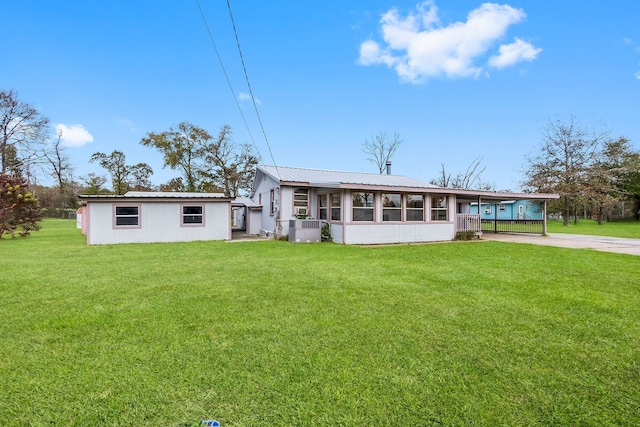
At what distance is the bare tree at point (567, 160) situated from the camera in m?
27.1

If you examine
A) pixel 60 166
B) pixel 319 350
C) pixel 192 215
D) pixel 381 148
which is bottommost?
pixel 319 350

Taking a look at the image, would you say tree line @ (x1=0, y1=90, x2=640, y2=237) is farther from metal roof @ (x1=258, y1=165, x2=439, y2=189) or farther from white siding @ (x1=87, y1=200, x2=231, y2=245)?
white siding @ (x1=87, y1=200, x2=231, y2=245)

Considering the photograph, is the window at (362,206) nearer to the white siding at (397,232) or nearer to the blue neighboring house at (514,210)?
the white siding at (397,232)

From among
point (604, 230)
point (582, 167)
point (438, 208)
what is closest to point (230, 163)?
point (438, 208)

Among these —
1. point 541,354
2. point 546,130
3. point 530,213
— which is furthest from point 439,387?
point 530,213

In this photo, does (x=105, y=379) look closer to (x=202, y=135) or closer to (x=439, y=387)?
(x=439, y=387)

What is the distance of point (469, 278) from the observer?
609cm

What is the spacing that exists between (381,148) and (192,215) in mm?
25373

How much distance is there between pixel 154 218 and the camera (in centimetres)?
1335

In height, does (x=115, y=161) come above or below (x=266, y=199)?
above

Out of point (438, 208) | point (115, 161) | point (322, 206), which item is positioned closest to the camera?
point (438, 208)

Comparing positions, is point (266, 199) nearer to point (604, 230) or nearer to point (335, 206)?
point (335, 206)

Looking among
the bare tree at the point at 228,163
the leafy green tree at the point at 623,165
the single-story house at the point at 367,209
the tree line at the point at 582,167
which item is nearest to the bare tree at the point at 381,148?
the bare tree at the point at 228,163

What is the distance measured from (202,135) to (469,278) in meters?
33.2
